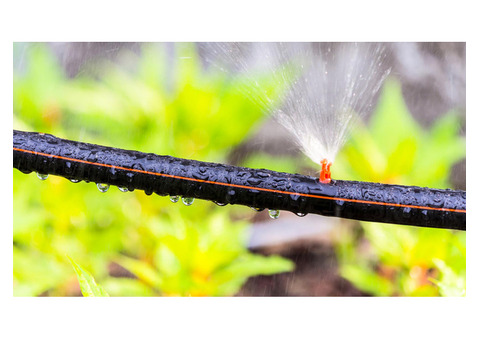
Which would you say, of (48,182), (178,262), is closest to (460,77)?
(178,262)

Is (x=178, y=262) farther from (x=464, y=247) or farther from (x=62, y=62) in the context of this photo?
(x=464, y=247)

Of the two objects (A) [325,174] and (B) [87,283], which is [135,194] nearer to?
(B) [87,283]

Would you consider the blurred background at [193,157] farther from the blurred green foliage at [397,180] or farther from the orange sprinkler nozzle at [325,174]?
the orange sprinkler nozzle at [325,174]

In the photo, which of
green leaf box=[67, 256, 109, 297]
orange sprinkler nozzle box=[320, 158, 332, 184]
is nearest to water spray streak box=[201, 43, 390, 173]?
orange sprinkler nozzle box=[320, 158, 332, 184]

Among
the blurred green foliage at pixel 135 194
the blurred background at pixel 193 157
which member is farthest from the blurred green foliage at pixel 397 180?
the blurred green foliage at pixel 135 194

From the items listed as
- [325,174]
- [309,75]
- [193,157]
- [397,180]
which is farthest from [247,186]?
[397,180]
